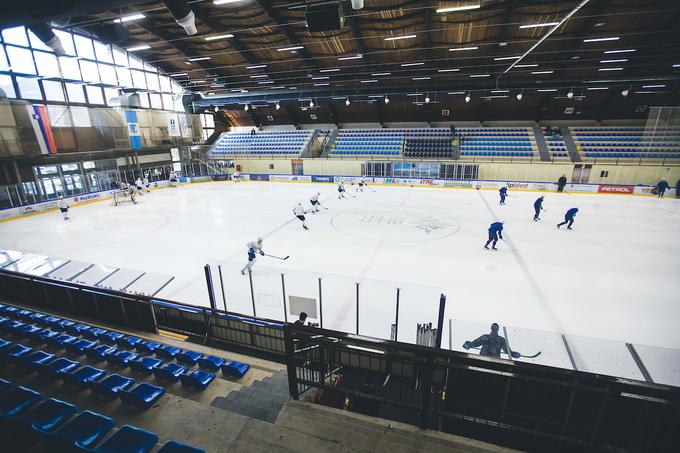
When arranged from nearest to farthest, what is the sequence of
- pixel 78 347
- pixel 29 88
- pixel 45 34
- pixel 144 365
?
pixel 144 365
pixel 78 347
pixel 45 34
pixel 29 88

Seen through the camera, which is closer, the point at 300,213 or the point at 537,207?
the point at 300,213

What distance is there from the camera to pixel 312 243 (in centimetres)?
1177

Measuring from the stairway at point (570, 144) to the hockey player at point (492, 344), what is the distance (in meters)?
25.1

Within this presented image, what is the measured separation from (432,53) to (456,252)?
54.5 feet

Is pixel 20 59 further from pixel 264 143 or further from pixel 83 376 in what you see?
pixel 83 376

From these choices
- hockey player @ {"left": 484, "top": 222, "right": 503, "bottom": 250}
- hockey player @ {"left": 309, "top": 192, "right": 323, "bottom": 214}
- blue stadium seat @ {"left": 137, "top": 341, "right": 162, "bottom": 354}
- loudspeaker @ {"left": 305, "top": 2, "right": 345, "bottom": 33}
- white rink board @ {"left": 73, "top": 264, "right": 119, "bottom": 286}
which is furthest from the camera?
hockey player @ {"left": 309, "top": 192, "right": 323, "bottom": 214}

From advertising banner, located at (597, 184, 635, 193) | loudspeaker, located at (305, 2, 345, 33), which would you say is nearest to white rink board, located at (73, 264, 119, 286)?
loudspeaker, located at (305, 2, 345, 33)

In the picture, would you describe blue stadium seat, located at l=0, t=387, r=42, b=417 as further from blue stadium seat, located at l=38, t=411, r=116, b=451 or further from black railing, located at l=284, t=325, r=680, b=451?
black railing, located at l=284, t=325, r=680, b=451

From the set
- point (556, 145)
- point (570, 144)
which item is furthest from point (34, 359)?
point (570, 144)

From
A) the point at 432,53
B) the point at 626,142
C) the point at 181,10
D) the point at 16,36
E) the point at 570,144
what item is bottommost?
the point at 570,144

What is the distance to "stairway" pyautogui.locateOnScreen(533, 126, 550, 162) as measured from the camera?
25.2 meters

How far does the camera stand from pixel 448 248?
11.2m

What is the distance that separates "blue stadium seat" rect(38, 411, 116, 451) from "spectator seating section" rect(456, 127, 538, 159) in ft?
90.7

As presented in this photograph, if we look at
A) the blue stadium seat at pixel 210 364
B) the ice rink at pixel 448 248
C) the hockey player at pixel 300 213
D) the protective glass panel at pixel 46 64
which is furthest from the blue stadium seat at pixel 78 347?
the protective glass panel at pixel 46 64
